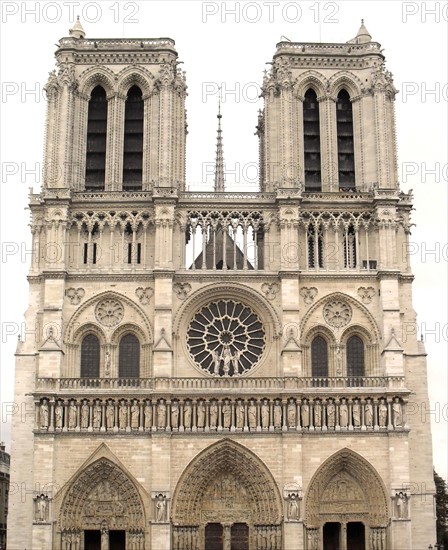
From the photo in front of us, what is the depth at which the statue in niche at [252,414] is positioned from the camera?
40438 mm

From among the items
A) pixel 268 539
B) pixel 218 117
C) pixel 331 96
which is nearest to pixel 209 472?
pixel 268 539

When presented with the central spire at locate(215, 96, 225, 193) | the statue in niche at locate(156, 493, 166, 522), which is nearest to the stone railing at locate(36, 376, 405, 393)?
the statue in niche at locate(156, 493, 166, 522)

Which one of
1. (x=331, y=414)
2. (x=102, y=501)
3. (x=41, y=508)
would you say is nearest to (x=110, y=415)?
(x=102, y=501)

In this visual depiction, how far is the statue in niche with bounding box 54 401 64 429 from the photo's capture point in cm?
4025

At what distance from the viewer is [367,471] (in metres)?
40.3

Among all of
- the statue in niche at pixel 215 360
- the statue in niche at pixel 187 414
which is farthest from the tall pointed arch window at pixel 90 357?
the statue in niche at pixel 215 360

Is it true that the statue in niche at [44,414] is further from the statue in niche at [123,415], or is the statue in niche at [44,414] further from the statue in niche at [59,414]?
the statue in niche at [123,415]

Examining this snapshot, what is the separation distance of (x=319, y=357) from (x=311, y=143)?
9.84m

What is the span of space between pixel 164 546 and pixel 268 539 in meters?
4.15

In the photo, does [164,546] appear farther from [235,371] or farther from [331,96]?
[331,96]

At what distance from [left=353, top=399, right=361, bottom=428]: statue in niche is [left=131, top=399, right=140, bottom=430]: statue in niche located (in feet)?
28.3

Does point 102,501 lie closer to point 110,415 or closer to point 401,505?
point 110,415

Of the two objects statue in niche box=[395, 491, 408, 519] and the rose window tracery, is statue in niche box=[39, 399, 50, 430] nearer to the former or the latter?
the rose window tracery

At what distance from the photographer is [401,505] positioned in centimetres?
3938
